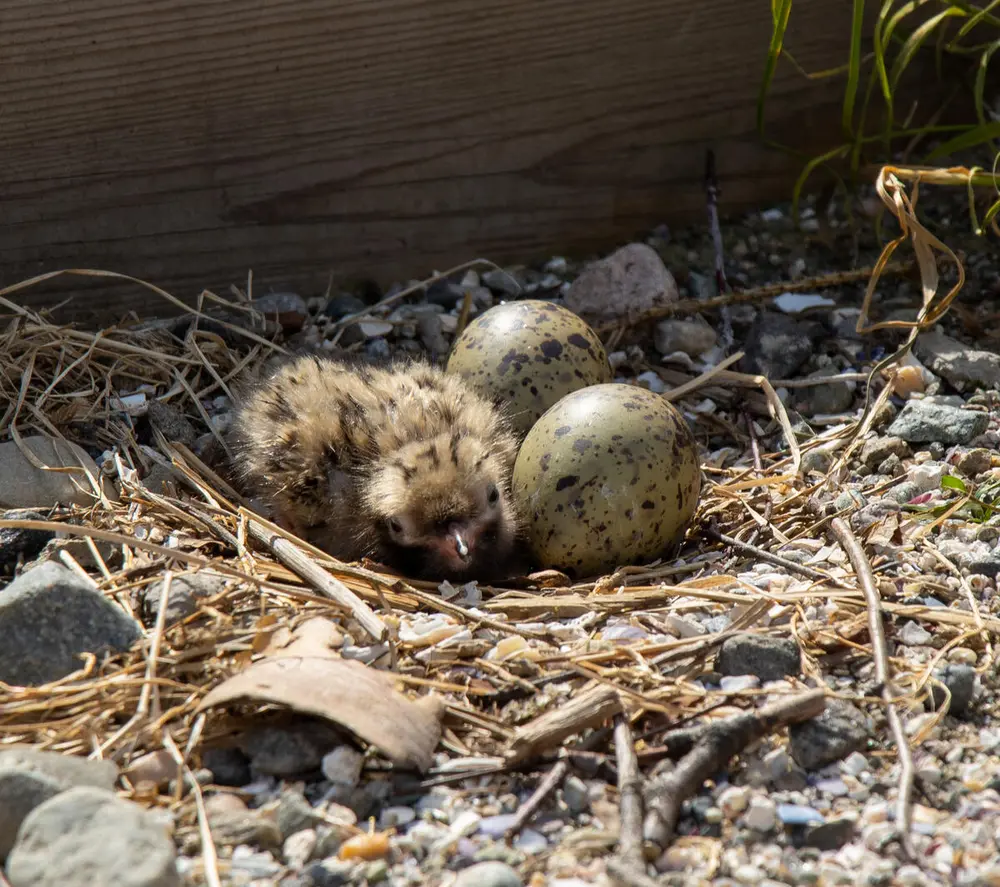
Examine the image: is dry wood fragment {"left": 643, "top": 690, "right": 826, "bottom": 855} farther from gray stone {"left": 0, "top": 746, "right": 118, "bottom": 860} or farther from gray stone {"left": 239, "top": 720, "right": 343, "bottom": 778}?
gray stone {"left": 0, "top": 746, "right": 118, "bottom": 860}

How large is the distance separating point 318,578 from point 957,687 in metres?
1.61

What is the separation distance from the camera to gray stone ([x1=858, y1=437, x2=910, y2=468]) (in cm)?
389

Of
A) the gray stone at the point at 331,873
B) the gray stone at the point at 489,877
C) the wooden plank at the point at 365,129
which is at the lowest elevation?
the gray stone at the point at 331,873

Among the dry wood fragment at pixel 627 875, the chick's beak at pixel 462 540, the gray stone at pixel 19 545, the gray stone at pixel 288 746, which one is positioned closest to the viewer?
the dry wood fragment at pixel 627 875

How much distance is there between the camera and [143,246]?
461 centimetres

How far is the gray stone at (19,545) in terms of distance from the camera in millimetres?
3400

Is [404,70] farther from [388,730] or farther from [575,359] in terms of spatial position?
[388,730]

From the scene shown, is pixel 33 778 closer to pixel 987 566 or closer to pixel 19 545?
pixel 19 545

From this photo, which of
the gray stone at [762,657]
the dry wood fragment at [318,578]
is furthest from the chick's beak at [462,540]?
the gray stone at [762,657]

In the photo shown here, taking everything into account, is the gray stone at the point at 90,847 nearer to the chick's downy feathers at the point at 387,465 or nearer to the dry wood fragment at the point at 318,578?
the dry wood fragment at the point at 318,578

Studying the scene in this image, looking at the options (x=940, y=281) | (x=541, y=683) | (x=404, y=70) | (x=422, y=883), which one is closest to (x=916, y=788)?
(x=541, y=683)

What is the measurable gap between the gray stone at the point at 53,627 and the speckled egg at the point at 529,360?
1555 millimetres

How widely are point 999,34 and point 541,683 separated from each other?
156 inches

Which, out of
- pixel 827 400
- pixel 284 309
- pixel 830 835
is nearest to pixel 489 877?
pixel 830 835
